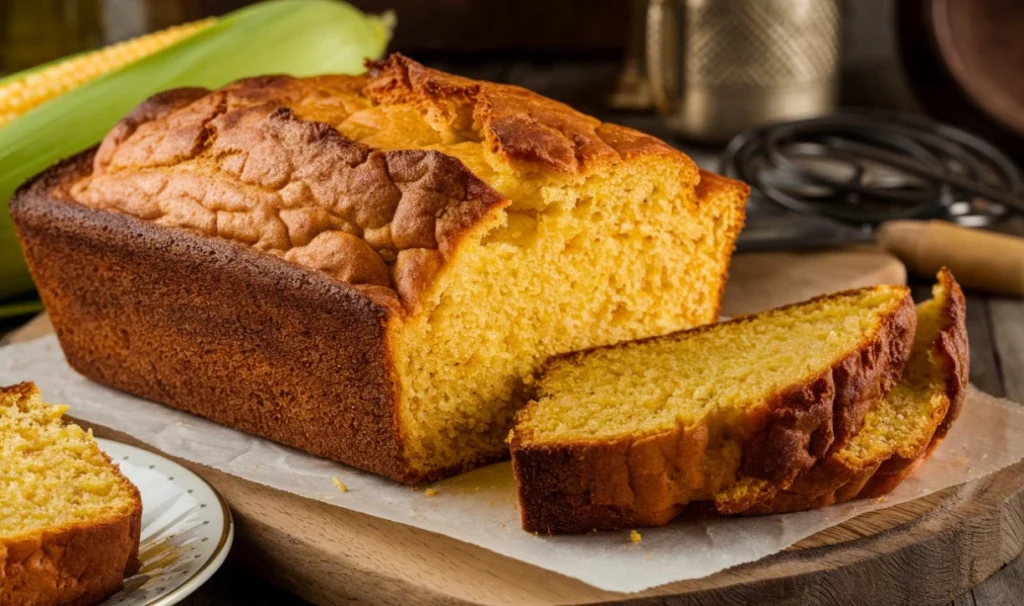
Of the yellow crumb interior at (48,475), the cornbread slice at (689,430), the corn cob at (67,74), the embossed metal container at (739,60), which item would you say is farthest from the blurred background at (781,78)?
the yellow crumb interior at (48,475)

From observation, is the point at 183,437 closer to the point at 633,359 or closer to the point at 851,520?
the point at 633,359

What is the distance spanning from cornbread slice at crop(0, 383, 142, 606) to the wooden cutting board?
363mm

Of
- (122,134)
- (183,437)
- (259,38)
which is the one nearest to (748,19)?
(259,38)

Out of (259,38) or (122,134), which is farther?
(259,38)

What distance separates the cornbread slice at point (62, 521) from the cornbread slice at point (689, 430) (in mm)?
803

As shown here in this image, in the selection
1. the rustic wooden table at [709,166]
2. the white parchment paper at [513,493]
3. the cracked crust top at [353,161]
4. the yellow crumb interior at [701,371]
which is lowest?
the rustic wooden table at [709,166]

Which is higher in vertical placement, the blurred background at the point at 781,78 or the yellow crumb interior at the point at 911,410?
the yellow crumb interior at the point at 911,410

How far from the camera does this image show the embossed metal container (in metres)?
5.96

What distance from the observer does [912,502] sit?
2.75 metres

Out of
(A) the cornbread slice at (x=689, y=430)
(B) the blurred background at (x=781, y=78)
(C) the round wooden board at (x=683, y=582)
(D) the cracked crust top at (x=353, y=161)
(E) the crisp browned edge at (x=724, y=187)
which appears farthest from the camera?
(B) the blurred background at (x=781, y=78)

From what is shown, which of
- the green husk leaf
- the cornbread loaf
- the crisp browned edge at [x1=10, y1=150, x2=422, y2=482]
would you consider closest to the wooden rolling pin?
the cornbread loaf

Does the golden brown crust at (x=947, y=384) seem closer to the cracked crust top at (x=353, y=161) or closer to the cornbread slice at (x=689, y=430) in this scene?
the cornbread slice at (x=689, y=430)

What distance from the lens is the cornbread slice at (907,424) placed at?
105 inches

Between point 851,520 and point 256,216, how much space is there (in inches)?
60.0
